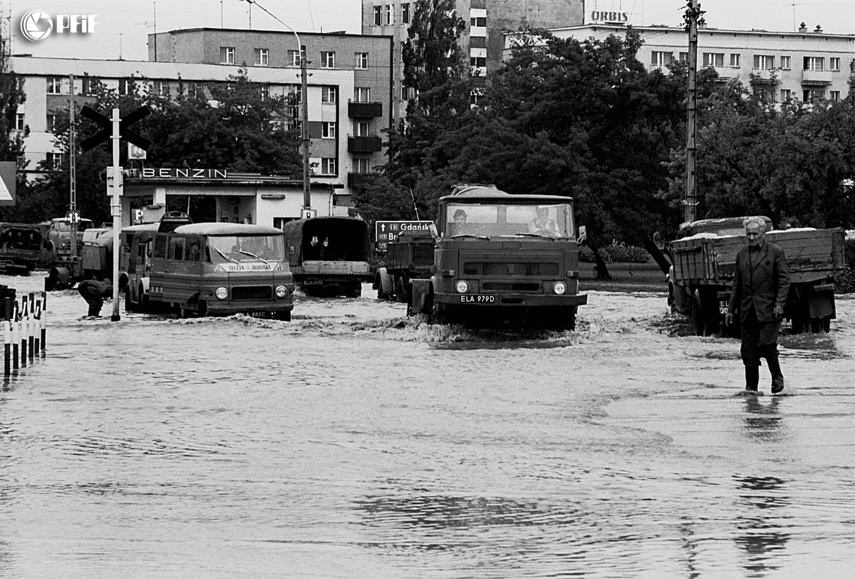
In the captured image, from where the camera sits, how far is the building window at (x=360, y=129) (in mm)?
124875

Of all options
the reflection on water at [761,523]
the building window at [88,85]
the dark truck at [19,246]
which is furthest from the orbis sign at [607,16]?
the reflection on water at [761,523]

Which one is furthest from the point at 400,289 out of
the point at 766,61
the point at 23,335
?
the point at 766,61

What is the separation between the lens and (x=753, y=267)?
55.6ft

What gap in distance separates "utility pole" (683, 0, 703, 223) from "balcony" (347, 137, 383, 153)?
81.8 metres

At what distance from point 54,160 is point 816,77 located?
60471 millimetres

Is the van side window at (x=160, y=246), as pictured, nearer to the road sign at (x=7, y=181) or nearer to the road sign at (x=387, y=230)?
the road sign at (x=7, y=181)

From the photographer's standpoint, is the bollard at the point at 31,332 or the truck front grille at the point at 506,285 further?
the truck front grille at the point at 506,285

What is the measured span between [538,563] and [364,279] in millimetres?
40191

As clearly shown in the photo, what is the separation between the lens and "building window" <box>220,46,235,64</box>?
409ft

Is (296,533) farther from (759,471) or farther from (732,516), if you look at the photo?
(759,471)

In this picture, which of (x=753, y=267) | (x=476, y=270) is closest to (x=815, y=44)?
(x=476, y=270)

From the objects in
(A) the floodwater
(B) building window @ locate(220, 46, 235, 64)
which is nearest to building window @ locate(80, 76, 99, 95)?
(B) building window @ locate(220, 46, 235, 64)

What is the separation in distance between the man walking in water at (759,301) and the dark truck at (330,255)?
101 feet

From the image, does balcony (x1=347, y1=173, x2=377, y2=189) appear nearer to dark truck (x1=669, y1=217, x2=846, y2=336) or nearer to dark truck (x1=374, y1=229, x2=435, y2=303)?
dark truck (x1=374, y1=229, x2=435, y2=303)
